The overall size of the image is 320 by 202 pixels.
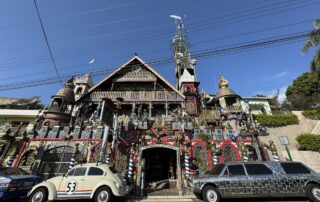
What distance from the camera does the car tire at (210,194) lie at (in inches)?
290

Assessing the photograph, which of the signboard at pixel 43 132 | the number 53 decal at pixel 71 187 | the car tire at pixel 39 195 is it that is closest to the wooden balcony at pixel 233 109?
the number 53 decal at pixel 71 187

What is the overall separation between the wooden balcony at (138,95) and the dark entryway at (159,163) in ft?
23.0

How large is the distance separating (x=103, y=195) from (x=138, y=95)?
1515cm

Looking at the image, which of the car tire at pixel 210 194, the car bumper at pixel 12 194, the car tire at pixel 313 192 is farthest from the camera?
the car bumper at pixel 12 194

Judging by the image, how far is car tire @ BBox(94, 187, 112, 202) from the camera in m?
7.22

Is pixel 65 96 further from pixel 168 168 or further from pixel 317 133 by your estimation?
pixel 317 133

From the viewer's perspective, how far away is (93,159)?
1370cm

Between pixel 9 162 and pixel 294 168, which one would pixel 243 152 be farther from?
pixel 9 162

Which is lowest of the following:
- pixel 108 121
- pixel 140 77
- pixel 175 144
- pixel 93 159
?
pixel 93 159

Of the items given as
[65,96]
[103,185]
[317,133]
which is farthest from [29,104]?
[317,133]

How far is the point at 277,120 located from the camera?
19188 millimetres

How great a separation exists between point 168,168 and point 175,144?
3.47m

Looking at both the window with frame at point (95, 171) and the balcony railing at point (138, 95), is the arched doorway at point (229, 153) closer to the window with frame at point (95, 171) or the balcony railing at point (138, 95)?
the balcony railing at point (138, 95)

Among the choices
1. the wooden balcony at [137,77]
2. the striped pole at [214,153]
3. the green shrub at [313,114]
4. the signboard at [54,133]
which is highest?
the wooden balcony at [137,77]
